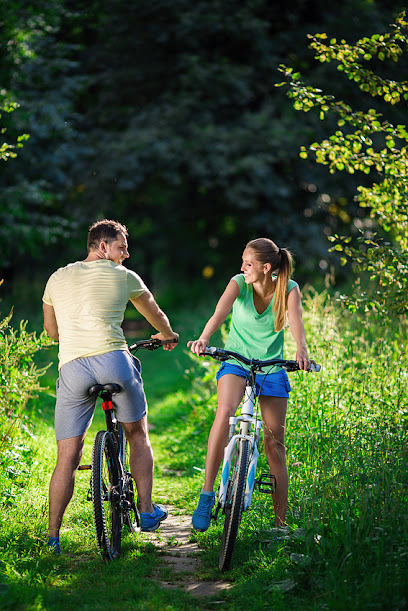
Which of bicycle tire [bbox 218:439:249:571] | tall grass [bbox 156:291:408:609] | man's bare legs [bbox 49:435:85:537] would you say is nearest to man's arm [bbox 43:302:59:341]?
man's bare legs [bbox 49:435:85:537]

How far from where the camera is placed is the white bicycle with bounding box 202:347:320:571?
13.2 feet

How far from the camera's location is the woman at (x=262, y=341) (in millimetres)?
4441

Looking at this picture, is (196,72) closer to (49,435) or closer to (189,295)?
(189,295)

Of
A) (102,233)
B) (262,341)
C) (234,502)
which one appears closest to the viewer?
(234,502)

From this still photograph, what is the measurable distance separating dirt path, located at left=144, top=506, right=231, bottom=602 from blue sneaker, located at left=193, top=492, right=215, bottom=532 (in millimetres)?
246

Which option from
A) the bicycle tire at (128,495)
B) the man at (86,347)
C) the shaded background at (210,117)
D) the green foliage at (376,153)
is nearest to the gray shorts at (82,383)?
the man at (86,347)

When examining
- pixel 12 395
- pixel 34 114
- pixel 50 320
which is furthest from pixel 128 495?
pixel 34 114

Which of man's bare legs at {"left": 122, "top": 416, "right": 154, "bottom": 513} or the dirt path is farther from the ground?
man's bare legs at {"left": 122, "top": 416, "right": 154, "bottom": 513}

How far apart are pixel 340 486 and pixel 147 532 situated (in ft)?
4.87

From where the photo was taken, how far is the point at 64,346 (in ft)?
13.9

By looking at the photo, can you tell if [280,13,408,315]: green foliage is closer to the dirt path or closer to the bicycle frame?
the bicycle frame

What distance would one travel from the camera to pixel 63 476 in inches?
165

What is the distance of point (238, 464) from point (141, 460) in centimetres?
78

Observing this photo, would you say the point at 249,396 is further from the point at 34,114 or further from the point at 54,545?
the point at 34,114
